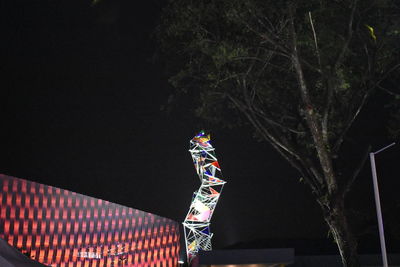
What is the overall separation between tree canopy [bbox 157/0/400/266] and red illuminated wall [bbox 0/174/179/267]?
1339 cm

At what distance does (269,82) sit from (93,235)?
18.2m

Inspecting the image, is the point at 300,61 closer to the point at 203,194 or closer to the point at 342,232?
the point at 342,232

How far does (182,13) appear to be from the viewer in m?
12.4

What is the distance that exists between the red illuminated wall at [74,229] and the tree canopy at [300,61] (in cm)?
1339

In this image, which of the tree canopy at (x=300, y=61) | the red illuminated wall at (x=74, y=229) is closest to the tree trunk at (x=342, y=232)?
the tree canopy at (x=300, y=61)

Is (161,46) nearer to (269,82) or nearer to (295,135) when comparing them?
(269,82)

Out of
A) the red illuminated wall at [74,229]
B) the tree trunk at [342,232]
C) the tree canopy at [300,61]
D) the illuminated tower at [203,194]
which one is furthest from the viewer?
the illuminated tower at [203,194]

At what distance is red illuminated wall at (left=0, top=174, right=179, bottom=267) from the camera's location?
2372 cm

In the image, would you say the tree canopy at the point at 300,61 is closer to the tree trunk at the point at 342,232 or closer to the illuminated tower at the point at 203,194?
the tree trunk at the point at 342,232

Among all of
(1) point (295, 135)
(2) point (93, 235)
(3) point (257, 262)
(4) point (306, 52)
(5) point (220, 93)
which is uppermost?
(4) point (306, 52)

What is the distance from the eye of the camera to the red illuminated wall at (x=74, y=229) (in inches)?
934

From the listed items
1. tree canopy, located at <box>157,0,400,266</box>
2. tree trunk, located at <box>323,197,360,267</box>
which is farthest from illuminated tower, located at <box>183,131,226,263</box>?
tree trunk, located at <box>323,197,360,267</box>

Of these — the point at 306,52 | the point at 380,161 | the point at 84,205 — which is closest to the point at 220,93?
the point at 306,52

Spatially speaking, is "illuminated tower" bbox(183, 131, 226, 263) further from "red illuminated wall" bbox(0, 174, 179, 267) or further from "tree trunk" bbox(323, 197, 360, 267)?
"tree trunk" bbox(323, 197, 360, 267)
